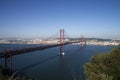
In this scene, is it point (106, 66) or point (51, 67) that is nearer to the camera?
point (106, 66)

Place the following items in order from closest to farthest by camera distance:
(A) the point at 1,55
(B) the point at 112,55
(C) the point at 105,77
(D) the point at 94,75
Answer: (C) the point at 105,77 < (D) the point at 94,75 < (B) the point at 112,55 < (A) the point at 1,55

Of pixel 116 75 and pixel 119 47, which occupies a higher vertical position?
pixel 119 47

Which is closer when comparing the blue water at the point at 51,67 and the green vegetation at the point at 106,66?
the green vegetation at the point at 106,66

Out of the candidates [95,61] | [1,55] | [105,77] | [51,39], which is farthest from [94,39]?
[105,77]

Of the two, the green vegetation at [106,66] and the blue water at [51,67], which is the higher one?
the green vegetation at [106,66]

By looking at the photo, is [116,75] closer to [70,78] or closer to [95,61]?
[95,61]

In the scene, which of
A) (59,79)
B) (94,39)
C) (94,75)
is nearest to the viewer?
(94,75)

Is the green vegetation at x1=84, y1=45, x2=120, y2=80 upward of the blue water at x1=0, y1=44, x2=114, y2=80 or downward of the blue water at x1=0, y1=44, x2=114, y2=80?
upward

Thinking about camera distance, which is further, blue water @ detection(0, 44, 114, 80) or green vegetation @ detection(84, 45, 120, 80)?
blue water @ detection(0, 44, 114, 80)

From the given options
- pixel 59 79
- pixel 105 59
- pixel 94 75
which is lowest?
pixel 59 79

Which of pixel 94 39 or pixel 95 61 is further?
pixel 94 39

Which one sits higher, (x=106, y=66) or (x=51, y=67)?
(x=106, y=66)
